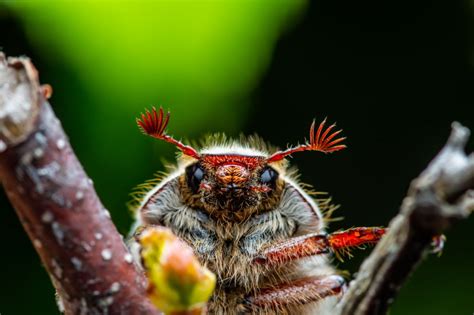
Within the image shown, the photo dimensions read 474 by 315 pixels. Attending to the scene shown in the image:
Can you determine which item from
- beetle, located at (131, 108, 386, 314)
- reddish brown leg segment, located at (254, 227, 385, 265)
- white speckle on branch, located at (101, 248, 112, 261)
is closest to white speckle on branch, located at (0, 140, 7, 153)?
white speckle on branch, located at (101, 248, 112, 261)

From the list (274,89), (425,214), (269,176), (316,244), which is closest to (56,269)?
(425,214)

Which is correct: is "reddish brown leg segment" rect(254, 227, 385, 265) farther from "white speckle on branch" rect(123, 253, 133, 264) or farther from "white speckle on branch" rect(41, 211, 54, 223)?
"white speckle on branch" rect(41, 211, 54, 223)

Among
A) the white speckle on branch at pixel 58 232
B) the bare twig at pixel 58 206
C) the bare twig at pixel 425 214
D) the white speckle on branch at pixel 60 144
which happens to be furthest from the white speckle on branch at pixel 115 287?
the bare twig at pixel 425 214

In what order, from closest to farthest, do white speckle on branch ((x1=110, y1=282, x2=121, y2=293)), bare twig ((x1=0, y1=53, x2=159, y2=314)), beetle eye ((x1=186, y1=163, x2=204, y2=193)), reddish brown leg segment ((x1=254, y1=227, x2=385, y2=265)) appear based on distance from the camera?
1. bare twig ((x1=0, y1=53, x2=159, y2=314))
2. white speckle on branch ((x1=110, y1=282, x2=121, y2=293))
3. reddish brown leg segment ((x1=254, y1=227, x2=385, y2=265))
4. beetle eye ((x1=186, y1=163, x2=204, y2=193))

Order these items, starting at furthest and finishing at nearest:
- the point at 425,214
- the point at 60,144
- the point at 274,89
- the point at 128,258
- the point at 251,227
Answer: the point at 274,89
the point at 251,227
the point at 128,258
the point at 60,144
the point at 425,214

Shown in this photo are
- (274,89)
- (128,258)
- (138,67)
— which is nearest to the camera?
(128,258)

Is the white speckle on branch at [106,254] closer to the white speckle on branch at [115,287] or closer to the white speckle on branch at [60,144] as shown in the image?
the white speckle on branch at [115,287]

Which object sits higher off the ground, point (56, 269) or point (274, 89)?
point (274, 89)

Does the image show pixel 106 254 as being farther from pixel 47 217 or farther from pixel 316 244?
pixel 316 244
